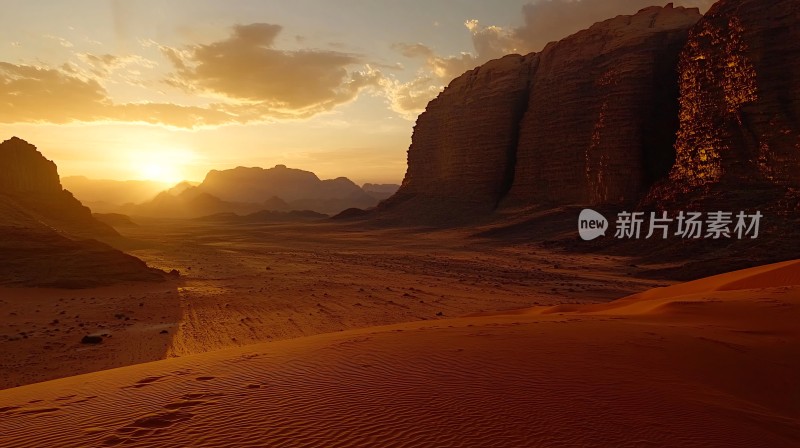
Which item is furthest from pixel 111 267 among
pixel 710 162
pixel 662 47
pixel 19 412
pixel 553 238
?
pixel 662 47

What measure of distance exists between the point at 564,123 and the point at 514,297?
101 feet

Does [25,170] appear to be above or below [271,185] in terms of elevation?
below

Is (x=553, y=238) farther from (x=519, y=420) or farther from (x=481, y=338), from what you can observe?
(x=519, y=420)

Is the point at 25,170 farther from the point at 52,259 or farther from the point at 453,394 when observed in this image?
the point at 453,394

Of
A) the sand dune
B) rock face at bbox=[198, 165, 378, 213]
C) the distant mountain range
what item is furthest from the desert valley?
rock face at bbox=[198, 165, 378, 213]

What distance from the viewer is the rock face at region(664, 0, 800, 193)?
77.8 feet

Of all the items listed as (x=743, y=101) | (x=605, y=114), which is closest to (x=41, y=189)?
(x=605, y=114)

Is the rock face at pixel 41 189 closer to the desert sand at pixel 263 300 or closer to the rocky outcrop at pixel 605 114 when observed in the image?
the desert sand at pixel 263 300

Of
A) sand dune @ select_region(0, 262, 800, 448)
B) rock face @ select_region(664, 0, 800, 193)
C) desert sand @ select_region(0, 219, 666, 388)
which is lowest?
desert sand @ select_region(0, 219, 666, 388)

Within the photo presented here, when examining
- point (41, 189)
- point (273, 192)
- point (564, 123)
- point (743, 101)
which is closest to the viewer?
point (743, 101)

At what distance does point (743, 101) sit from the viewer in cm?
2584

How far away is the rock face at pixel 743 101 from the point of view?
934 inches

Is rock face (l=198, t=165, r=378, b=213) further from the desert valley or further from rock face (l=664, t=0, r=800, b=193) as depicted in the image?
rock face (l=664, t=0, r=800, b=193)

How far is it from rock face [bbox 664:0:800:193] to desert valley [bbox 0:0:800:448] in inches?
4.7
